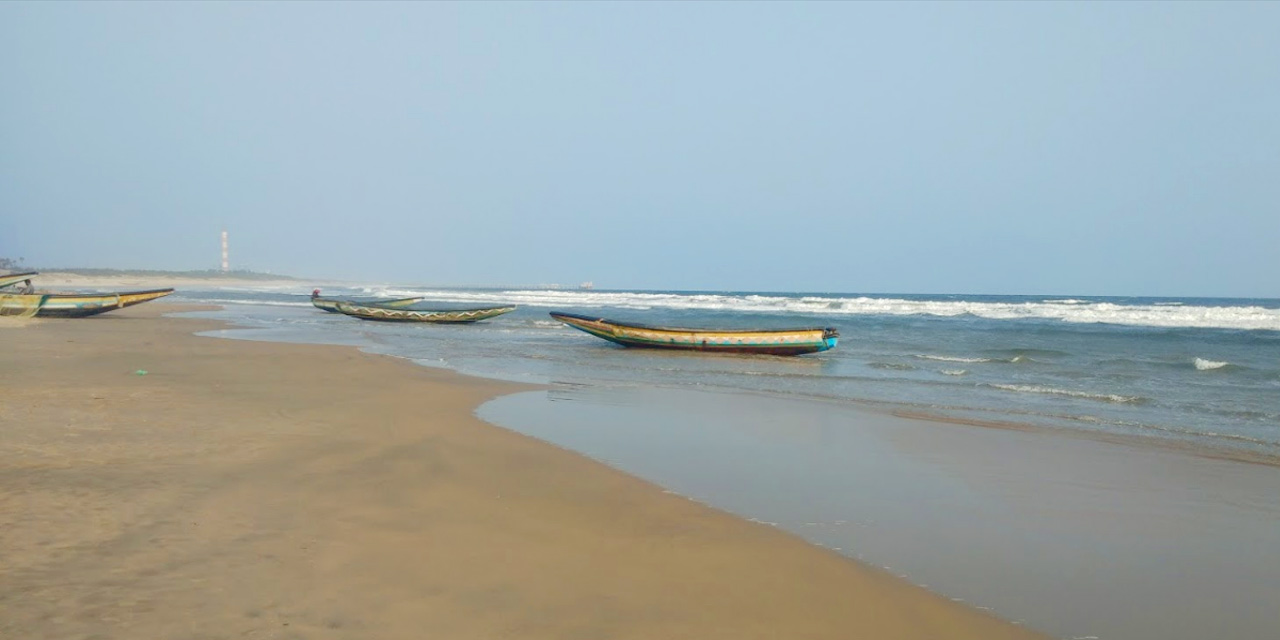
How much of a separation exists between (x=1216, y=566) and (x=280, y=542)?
5.04m

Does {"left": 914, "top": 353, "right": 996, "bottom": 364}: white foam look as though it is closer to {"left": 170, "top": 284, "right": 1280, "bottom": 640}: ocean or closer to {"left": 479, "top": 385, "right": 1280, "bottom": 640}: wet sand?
{"left": 170, "top": 284, "right": 1280, "bottom": 640}: ocean

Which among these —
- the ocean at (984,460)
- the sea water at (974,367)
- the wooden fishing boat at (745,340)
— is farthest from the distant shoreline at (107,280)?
the ocean at (984,460)

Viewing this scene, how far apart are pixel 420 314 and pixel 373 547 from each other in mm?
26024

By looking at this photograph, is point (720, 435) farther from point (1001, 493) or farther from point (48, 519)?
point (48, 519)

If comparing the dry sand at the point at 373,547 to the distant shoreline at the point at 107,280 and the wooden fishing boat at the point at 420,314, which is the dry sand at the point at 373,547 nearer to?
the wooden fishing boat at the point at 420,314

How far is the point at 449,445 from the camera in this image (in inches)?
285

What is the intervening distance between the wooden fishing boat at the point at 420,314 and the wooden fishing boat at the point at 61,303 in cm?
671

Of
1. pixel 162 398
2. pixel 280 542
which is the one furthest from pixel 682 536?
pixel 162 398

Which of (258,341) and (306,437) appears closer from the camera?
(306,437)

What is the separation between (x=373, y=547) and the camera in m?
4.28

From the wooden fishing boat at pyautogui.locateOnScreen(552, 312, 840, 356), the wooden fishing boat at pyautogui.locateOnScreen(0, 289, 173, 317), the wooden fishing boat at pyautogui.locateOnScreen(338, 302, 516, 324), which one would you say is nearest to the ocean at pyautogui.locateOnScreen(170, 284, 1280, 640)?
the wooden fishing boat at pyautogui.locateOnScreen(552, 312, 840, 356)

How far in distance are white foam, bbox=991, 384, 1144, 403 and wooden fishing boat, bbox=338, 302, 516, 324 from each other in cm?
1856

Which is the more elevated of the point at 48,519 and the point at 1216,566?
the point at 48,519

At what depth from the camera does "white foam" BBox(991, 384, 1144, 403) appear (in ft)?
41.4
